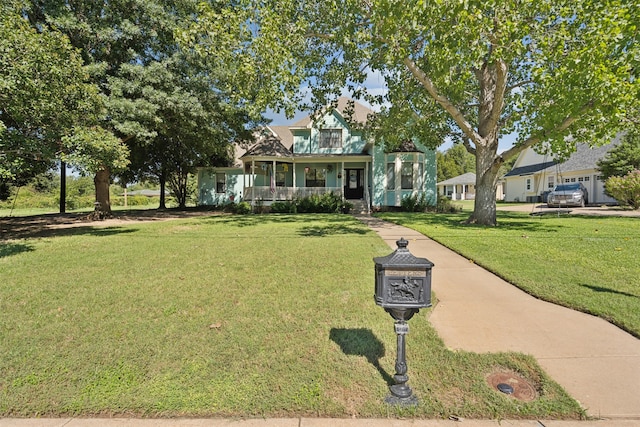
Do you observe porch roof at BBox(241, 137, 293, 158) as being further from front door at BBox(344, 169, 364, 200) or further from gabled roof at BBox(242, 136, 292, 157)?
front door at BBox(344, 169, 364, 200)

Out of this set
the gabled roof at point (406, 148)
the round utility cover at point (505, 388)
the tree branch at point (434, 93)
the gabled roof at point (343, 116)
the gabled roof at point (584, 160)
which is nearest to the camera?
the round utility cover at point (505, 388)

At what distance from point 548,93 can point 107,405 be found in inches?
463

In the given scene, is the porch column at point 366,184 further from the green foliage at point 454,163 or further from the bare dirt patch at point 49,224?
the green foliage at point 454,163

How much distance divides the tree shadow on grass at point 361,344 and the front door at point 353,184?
18.9 m

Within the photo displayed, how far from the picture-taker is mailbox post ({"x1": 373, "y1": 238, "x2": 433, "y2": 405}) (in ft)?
7.81

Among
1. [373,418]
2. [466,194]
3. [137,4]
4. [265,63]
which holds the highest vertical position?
[137,4]

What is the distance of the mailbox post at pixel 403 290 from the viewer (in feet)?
7.81

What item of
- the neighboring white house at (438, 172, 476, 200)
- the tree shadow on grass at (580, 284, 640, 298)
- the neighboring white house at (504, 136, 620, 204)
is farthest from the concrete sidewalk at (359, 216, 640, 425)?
the neighboring white house at (438, 172, 476, 200)

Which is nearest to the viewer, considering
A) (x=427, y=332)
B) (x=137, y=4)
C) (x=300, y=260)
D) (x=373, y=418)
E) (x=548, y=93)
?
(x=373, y=418)

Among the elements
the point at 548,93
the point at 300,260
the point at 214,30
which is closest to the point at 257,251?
the point at 300,260

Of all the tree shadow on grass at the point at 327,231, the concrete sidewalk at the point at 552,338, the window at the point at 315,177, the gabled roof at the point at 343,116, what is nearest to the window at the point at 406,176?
the gabled roof at the point at 343,116

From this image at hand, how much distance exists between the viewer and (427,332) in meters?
3.45

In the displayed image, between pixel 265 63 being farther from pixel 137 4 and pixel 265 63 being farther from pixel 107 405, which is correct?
pixel 107 405

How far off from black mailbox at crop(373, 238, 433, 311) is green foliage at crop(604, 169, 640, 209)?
21651mm
